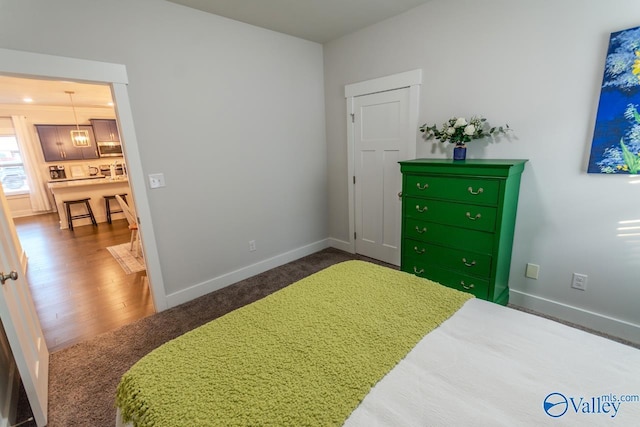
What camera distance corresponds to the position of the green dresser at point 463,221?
207 cm

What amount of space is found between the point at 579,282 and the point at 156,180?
3.50 meters

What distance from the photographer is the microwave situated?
23.8ft

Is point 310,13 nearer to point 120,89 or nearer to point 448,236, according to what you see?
point 120,89

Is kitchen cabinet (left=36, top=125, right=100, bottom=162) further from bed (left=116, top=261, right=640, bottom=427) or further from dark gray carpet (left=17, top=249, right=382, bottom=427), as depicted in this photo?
bed (left=116, top=261, right=640, bottom=427)

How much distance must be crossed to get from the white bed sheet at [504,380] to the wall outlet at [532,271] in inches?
54.0

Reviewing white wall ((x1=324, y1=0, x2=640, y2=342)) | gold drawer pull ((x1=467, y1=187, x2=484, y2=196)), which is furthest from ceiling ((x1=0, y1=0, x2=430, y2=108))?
gold drawer pull ((x1=467, y1=187, x2=484, y2=196))

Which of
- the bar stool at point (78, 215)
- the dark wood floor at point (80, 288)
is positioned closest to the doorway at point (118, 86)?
the dark wood floor at point (80, 288)

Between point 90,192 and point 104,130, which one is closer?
point 90,192

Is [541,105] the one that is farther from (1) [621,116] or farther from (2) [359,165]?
(2) [359,165]

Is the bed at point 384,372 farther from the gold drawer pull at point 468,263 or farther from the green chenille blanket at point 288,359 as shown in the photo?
the gold drawer pull at point 468,263

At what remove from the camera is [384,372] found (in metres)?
1.01

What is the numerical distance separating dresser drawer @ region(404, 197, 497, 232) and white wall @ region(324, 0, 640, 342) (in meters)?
0.51

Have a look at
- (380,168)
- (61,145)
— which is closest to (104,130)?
(61,145)

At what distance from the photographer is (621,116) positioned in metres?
1.84
